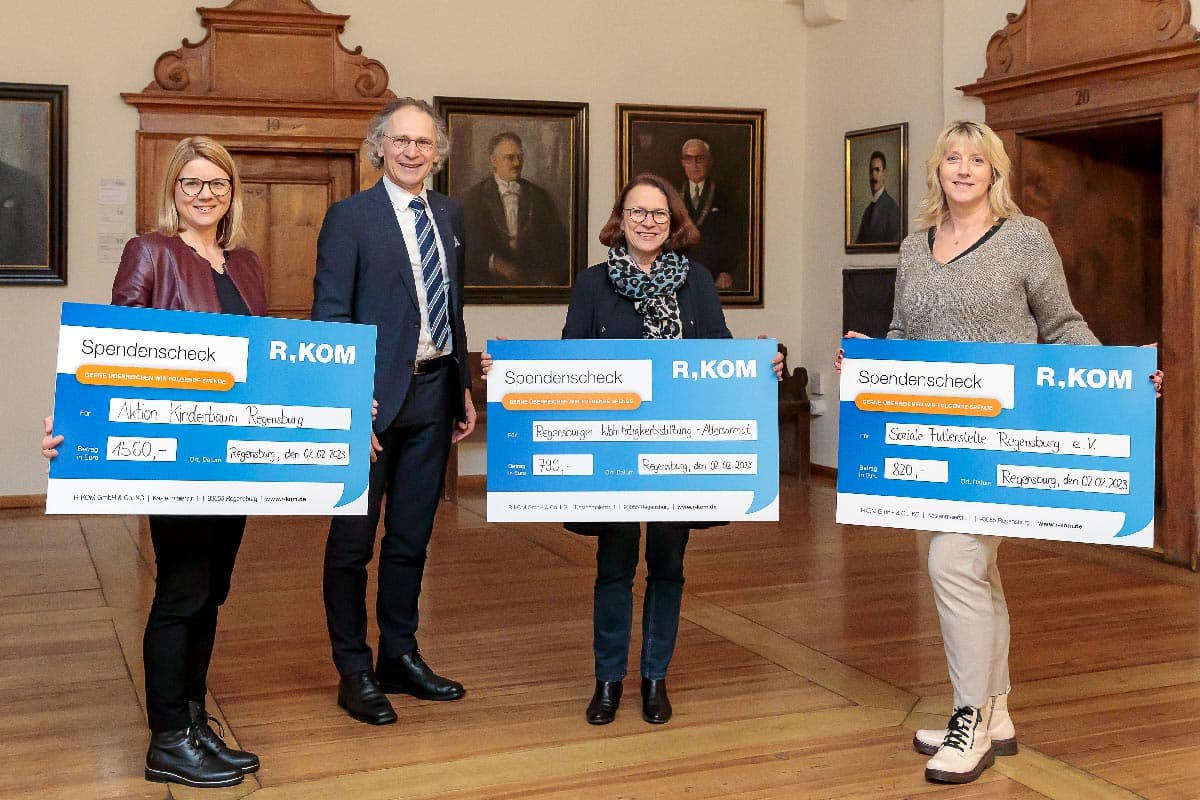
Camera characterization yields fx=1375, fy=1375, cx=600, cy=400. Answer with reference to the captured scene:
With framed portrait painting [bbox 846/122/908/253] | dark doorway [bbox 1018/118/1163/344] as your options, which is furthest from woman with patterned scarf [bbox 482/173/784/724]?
framed portrait painting [bbox 846/122/908/253]

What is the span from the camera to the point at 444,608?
229 inches

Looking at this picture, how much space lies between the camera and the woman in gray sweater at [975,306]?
11.9 ft

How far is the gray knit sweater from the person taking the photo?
3.62m

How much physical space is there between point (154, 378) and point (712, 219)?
7256 mm

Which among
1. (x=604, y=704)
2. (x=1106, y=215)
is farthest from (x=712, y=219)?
(x=604, y=704)

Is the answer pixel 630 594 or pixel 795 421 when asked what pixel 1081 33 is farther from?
pixel 630 594

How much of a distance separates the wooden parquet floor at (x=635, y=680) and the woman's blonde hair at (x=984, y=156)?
1.53m

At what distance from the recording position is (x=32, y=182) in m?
8.63

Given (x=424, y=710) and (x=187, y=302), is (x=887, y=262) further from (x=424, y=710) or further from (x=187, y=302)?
(x=187, y=302)

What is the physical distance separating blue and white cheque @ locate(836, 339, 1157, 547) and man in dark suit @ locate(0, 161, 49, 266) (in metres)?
6.54

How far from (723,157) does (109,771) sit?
744 cm

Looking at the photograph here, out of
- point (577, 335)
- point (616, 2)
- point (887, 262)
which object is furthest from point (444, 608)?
point (616, 2)

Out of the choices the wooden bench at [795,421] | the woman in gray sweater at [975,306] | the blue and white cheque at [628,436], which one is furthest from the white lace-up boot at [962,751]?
the wooden bench at [795,421]

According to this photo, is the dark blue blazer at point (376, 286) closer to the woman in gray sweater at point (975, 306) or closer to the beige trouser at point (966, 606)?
the woman in gray sweater at point (975, 306)
